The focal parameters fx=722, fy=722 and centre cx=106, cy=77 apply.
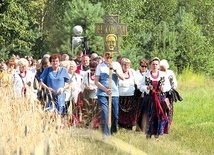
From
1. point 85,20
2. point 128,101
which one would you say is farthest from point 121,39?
point 128,101

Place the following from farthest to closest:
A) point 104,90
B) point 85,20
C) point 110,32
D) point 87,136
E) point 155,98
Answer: point 85,20 < point 155,98 < point 110,32 < point 104,90 < point 87,136

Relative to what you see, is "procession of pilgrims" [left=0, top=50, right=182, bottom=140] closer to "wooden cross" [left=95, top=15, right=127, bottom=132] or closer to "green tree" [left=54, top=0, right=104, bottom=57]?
"wooden cross" [left=95, top=15, right=127, bottom=132]

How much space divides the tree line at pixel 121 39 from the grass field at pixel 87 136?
12.9 m

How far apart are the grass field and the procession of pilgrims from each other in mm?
432

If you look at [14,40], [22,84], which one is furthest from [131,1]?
[22,84]

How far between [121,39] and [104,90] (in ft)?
111

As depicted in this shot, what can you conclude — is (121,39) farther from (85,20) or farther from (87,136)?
(87,136)

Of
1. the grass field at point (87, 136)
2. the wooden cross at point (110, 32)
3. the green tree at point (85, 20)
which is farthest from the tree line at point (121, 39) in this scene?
the wooden cross at point (110, 32)

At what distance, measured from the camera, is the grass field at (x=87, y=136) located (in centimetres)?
426

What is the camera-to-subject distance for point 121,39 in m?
45.9

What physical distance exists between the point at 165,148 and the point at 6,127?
405cm

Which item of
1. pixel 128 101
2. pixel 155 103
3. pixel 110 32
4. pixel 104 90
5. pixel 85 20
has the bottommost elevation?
pixel 128 101

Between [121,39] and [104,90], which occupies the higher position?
[121,39]

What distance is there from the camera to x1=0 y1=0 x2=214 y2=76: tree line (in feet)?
104
